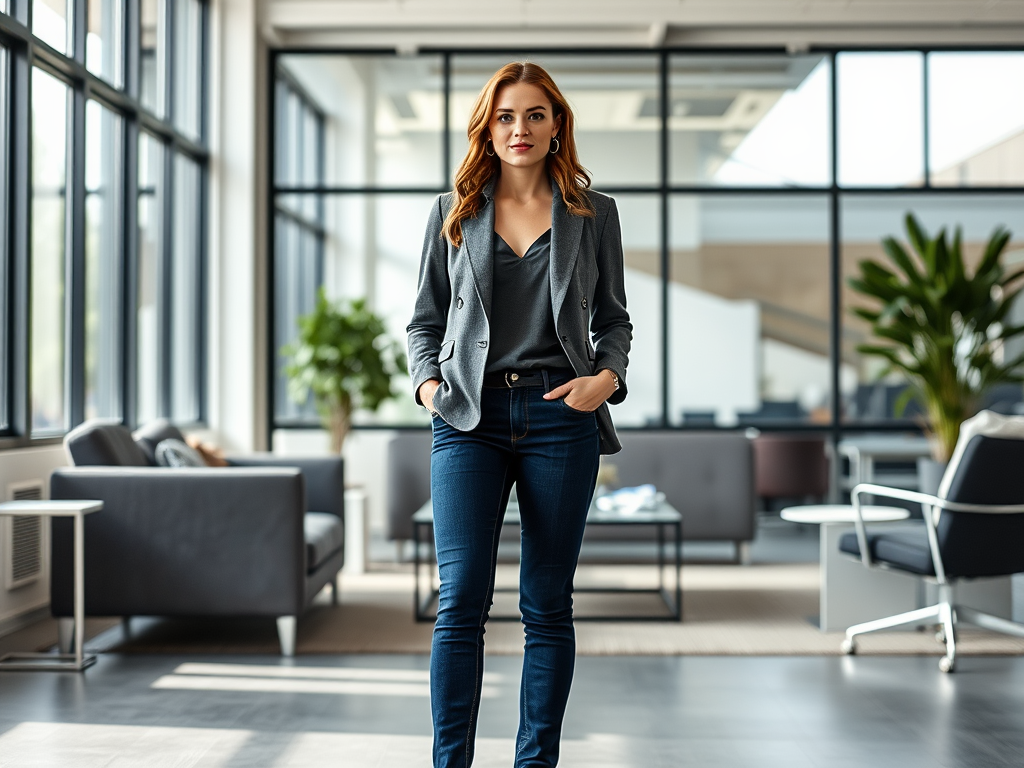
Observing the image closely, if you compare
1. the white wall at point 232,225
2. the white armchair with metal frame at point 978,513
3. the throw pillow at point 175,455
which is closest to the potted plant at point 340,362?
the white wall at point 232,225

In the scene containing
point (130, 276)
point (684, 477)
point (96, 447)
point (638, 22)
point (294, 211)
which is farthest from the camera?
point (294, 211)

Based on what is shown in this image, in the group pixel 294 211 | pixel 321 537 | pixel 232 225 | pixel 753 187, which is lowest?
pixel 321 537

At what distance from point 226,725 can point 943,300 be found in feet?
14.0

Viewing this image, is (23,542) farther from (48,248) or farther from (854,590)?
(854,590)

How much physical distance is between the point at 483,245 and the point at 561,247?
143 millimetres

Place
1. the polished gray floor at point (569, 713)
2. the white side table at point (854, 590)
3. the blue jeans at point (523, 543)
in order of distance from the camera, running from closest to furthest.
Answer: the blue jeans at point (523, 543) < the polished gray floor at point (569, 713) < the white side table at point (854, 590)

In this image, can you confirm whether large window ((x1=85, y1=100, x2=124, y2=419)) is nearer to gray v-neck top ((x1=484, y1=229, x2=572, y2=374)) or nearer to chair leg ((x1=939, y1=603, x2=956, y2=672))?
gray v-neck top ((x1=484, y1=229, x2=572, y2=374))

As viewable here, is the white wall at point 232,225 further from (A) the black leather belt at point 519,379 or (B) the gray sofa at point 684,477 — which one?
(A) the black leather belt at point 519,379

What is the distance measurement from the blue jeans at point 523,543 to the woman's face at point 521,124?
1.40ft

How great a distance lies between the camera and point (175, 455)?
14.0ft

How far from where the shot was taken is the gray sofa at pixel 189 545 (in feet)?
12.4

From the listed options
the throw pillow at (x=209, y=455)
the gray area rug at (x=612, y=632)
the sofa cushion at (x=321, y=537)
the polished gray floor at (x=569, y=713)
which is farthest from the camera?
the throw pillow at (x=209, y=455)

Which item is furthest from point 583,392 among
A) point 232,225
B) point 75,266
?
point 232,225

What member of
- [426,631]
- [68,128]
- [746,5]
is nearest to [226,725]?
[426,631]
